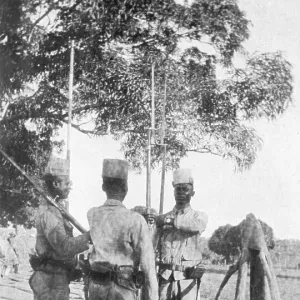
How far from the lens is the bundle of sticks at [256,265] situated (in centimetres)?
487

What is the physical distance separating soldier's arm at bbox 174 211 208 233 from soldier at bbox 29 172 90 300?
4.05 feet

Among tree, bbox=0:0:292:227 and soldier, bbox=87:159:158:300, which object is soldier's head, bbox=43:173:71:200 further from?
tree, bbox=0:0:292:227

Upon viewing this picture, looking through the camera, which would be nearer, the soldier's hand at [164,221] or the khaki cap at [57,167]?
the khaki cap at [57,167]

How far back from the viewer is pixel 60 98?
30.7 feet

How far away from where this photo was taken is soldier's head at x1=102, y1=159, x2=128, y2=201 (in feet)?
11.2

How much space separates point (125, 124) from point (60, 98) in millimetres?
1200

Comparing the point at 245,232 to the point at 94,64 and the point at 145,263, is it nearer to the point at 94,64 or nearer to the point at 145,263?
the point at 145,263

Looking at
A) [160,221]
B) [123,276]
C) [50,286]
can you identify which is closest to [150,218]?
[160,221]

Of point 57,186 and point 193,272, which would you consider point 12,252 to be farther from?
point 57,186

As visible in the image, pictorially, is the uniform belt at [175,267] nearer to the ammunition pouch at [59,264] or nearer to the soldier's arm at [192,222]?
the soldier's arm at [192,222]

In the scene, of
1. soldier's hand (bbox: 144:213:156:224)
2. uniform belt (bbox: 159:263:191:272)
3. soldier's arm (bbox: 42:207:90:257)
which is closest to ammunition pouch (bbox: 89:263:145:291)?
soldier's arm (bbox: 42:207:90:257)

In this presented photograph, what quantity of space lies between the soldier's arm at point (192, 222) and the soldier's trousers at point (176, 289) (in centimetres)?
47

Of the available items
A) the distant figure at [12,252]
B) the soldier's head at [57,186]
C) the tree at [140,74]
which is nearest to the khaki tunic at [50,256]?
the soldier's head at [57,186]

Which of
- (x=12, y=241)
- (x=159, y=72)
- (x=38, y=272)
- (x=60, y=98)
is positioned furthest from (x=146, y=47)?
(x=12, y=241)
